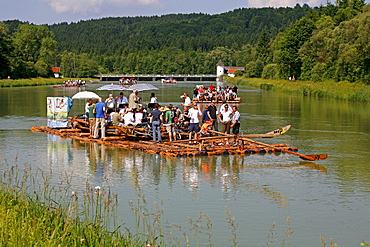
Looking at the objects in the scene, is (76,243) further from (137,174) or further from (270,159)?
(270,159)

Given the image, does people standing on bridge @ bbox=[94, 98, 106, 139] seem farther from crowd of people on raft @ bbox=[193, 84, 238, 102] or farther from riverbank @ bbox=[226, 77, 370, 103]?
riverbank @ bbox=[226, 77, 370, 103]

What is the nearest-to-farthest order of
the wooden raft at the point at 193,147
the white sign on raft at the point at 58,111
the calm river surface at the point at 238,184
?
1. the calm river surface at the point at 238,184
2. the wooden raft at the point at 193,147
3. the white sign on raft at the point at 58,111

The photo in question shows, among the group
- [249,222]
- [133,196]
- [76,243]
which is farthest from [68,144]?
[76,243]

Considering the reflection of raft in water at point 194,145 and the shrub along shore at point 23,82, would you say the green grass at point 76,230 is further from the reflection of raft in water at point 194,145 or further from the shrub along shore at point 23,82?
the shrub along shore at point 23,82

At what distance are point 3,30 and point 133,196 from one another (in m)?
109

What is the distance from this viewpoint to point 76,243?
9312 mm

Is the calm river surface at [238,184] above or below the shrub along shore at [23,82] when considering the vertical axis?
below

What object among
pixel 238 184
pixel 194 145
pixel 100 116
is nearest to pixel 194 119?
pixel 194 145

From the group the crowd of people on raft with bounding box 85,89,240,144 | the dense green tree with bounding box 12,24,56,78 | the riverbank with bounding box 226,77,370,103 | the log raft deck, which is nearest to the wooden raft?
the log raft deck

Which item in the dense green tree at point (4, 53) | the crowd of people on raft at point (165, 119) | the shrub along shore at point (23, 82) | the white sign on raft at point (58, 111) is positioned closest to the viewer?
the crowd of people on raft at point (165, 119)

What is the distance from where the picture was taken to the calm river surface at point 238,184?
12555mm

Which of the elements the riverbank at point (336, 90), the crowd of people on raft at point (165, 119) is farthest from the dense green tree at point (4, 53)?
the crowd of people on raft at point (165, 119)

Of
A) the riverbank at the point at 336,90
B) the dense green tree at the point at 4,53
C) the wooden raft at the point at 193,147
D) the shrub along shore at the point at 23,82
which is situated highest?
the dense green tree at the point at 4,53

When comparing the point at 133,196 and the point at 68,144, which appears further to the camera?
the point at 68,144
